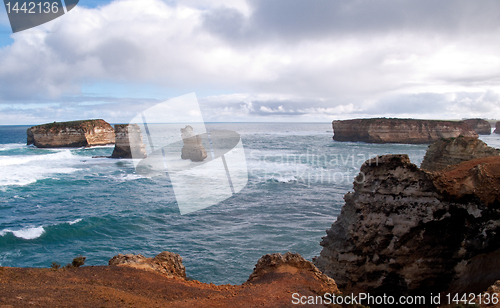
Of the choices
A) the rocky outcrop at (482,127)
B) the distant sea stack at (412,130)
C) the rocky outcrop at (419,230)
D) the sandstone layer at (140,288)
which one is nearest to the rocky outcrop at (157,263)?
the sandstone layer at (140,288)

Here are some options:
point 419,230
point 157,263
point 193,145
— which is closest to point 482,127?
point 193,145

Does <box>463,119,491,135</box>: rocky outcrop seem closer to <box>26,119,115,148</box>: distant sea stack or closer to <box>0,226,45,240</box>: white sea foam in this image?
<box>26,119,115,148</box>: distant sea stack

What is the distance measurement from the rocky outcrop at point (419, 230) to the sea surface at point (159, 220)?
438 cm

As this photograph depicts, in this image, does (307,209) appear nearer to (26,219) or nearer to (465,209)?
(465,209)

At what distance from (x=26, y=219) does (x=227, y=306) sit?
676 inches

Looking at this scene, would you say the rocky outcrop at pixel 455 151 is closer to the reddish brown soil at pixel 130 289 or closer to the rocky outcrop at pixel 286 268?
the rocky outcrop at pixel 286 268

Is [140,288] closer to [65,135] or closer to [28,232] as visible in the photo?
[28,232]

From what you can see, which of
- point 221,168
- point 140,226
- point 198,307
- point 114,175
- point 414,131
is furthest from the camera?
point 414,131

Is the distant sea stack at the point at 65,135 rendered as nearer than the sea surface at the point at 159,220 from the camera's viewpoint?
No

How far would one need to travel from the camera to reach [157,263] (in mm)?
8469

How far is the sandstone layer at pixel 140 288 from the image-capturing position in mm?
5906

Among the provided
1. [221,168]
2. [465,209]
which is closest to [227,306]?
[465,209]

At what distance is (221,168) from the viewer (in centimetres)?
3488

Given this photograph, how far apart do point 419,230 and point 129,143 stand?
4247 centimetres
